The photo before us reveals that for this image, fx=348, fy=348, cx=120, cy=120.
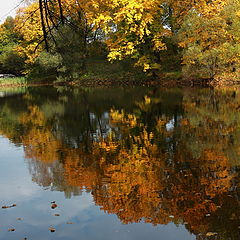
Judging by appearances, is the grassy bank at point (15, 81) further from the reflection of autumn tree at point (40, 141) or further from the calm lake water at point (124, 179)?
the calm lake water at point (124, 179)

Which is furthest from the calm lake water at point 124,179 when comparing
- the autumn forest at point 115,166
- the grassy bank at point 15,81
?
the grassy bank at point 15,81

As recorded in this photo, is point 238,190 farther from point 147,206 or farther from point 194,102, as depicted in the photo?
point 194,102

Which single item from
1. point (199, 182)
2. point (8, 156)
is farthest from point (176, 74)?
point (199, 182)

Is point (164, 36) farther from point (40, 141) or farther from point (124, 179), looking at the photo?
point (124, 179)

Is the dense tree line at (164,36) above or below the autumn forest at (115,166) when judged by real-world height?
above

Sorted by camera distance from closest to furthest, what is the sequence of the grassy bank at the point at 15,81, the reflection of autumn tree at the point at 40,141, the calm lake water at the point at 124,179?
1. the calm lake water at the point at 124,179
2. the reflection of autumn tree at the point at 40,141
3. the grassy bank at the point at 15,81

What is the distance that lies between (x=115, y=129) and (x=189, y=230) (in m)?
9.80

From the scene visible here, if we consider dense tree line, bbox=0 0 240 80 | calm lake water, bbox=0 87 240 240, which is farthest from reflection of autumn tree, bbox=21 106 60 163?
dense tree line, bbox=0 0 240 80

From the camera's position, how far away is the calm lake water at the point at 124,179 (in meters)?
6.29

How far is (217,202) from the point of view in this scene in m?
6.86

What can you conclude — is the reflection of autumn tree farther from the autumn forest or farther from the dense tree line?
the dense tree line

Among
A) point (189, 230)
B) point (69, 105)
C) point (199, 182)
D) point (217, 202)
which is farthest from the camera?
point (69, 105)

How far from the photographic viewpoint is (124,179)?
28.3ft

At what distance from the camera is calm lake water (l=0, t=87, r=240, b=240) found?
6285mm
